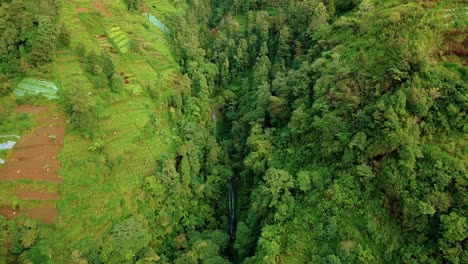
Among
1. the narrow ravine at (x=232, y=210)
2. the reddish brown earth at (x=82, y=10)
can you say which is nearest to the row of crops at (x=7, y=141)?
the narrow ravine at (x=232, y=210)

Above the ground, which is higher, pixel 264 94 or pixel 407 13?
pixel 407 13

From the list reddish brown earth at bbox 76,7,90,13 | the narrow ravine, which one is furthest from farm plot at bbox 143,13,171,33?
the narrow ravine

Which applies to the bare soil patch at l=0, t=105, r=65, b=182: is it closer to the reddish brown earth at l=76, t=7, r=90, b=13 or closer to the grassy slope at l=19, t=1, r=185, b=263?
the grassy slope at l=19, t=1, r=185, b=263

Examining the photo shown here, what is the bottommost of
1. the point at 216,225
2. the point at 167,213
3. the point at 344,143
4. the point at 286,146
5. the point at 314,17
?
the point at 216,225

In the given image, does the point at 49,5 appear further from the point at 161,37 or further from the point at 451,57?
the point at 451,57

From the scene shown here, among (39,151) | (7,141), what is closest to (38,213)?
(39,151)

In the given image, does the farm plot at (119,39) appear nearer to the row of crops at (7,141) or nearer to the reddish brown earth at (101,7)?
the reddish brown earth at (101,7)

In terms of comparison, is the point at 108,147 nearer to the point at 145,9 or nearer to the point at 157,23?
the point at 157,23

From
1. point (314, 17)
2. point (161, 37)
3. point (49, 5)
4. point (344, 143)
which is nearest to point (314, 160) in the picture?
point (344, 143)
